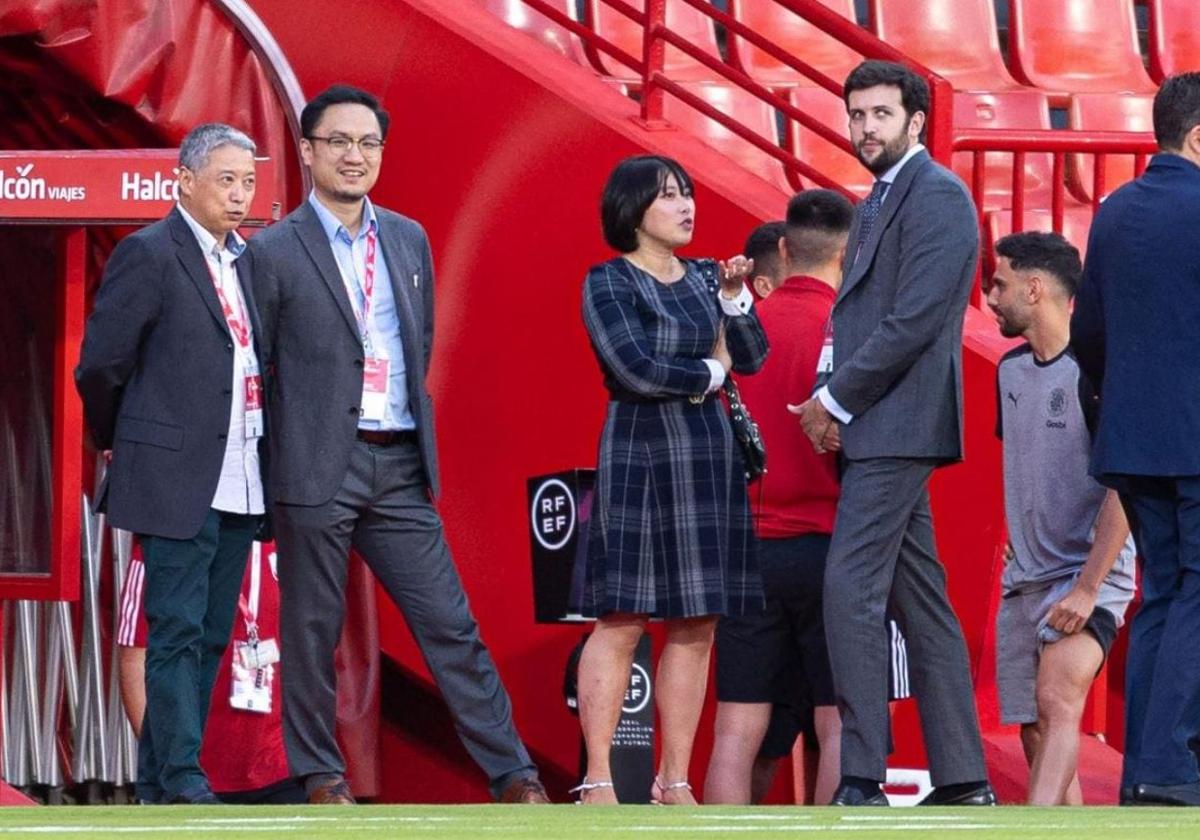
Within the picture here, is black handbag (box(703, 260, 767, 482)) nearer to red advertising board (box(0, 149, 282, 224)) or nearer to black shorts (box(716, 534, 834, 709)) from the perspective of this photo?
black shorts (box(716, 534, 834, 709))

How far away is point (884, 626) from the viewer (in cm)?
646

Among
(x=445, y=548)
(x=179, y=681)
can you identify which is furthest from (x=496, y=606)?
(x=179, y=681)

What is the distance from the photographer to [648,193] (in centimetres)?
689

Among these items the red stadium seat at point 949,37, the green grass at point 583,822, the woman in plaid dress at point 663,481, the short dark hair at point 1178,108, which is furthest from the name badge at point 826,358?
the red stadium seat at point 949,37

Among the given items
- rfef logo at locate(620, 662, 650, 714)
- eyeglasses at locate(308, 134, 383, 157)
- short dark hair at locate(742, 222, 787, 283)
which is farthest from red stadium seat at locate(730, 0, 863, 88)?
eyeglasses at locate(308, 134, 383, 157)

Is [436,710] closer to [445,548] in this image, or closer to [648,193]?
[445,548]

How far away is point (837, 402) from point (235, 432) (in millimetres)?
1519

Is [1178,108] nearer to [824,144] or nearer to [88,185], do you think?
[88,185]

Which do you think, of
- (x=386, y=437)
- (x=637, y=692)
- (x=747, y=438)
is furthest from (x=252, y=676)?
(x=747, y=438)

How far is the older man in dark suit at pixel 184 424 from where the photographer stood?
662 centimetres

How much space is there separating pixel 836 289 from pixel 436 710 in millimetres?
2370

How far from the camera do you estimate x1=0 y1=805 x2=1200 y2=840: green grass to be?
15.8ft

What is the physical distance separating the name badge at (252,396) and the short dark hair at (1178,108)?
7.59 feet

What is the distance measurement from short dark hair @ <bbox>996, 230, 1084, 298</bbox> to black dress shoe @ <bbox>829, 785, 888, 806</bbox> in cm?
149
